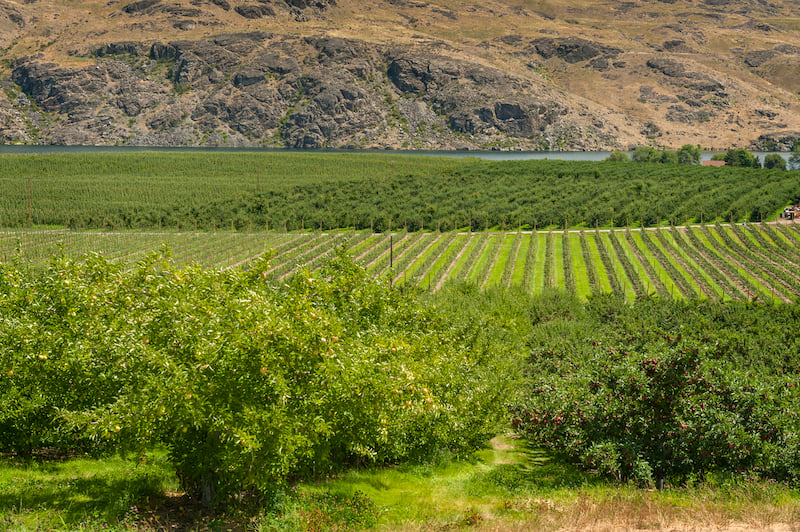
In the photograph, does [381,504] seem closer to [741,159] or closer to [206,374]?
[206,374]

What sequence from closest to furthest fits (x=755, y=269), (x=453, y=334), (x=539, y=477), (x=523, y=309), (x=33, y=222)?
Result: (x=539, y=477) < (x=453, y=334) < (x=523, y=309) < (x=755, y=269) < (x=33, y=222)

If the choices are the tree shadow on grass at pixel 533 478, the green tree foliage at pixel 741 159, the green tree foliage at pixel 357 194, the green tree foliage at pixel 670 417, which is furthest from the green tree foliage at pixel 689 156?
the tree shadow on grass at pixel 533 478

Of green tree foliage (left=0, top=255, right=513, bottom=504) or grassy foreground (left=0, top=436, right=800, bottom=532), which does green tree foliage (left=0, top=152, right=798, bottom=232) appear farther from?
green tree foliage (left=0, top=255, right=513, bottom=504)

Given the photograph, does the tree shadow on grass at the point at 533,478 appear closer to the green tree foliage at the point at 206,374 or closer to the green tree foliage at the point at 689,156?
the green tree foliage at the point at 206,374

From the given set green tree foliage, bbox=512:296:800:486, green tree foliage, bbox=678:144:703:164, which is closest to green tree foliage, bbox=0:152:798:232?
green tree foliage, bbox=678:144:703:164

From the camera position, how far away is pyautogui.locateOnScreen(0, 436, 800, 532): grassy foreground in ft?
49.6

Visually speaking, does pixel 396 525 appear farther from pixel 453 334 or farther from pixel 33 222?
pixel 33 222

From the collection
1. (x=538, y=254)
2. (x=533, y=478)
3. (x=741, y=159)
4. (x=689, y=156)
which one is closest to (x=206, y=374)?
(x=533, y=478)

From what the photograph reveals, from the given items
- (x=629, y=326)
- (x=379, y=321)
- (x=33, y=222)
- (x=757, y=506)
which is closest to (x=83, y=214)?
(x=33, y=222)

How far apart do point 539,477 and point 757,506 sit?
637 centimetres

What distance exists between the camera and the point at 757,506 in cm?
1588

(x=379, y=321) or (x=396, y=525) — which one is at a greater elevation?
(x=379, y=321)

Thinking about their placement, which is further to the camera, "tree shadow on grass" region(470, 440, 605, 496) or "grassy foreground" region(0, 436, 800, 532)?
"tree shadow on grass" region(470, 440, 605, 496)

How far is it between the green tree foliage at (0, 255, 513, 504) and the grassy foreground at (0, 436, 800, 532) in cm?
75
